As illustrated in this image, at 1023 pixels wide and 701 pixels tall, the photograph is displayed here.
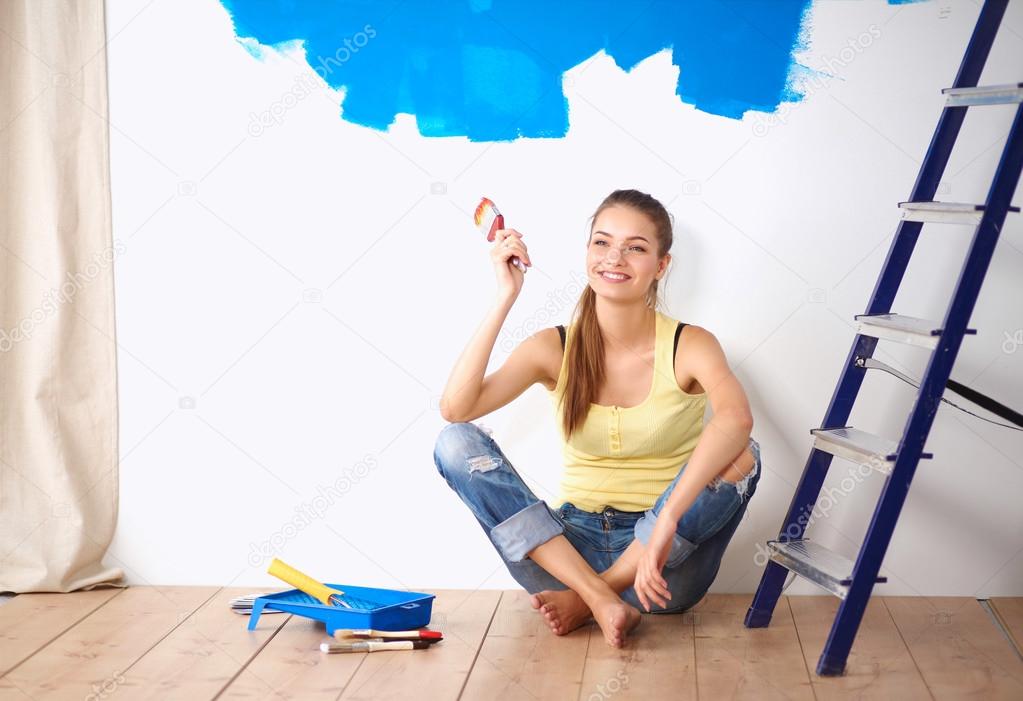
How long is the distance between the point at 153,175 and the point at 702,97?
1.33 meters

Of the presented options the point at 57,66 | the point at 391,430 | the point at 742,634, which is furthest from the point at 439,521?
the point at 57,66

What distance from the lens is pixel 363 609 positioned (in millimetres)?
2178

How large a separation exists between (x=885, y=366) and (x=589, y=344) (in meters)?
0.64

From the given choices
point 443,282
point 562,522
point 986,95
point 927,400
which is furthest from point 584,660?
point 986,95

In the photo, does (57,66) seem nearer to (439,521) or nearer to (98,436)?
(98,436)

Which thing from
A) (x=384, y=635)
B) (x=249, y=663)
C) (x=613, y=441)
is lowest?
(x=249, y=663)

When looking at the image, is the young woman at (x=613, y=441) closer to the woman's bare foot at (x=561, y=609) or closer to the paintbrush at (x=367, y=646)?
the woman's bare foot at (x=561, y=609)

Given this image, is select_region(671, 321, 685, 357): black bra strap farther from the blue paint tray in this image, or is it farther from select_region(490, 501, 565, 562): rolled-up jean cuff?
the blue paint tray

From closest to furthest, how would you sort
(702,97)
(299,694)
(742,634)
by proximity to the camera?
(299,694) < (742,634) < (702,97)

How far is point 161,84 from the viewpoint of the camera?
2.51m

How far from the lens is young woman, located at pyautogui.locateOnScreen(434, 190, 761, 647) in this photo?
2.13 metres

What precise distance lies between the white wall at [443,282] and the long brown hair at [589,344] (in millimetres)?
146

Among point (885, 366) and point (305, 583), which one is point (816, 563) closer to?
point (885, 366)

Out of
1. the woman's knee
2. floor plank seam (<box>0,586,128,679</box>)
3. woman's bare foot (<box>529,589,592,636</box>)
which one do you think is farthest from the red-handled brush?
floor plank seam (<box>0,586,128,679</box>)
